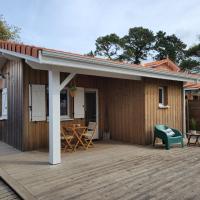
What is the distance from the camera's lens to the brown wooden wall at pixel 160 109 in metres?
8.05

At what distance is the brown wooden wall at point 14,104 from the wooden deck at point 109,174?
840 mm

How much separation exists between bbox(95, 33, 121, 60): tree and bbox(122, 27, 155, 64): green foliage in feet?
6.07

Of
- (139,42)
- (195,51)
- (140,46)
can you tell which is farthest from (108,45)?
(195,51)

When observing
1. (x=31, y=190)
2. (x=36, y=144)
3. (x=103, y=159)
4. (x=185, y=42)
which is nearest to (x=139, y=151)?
(x=103, y=159)

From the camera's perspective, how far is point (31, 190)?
156 inches

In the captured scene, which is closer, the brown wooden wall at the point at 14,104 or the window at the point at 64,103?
the brown wooden wall at the point at 14,104

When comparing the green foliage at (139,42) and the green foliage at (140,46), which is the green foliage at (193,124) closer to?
the green foliage at (140,46)

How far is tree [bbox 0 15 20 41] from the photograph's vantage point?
21347mm

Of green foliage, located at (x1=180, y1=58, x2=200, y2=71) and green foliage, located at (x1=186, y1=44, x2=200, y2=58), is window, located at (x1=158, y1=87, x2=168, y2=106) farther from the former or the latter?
green foliage, located at (x1=180, y1=58, x2=200, y2=71)

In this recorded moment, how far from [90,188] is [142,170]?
148cm

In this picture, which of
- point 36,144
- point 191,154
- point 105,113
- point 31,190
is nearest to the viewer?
point 31,190

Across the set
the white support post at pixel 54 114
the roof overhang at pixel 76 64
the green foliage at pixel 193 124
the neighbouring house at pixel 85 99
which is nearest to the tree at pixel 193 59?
the green foliage at pixel 193 124

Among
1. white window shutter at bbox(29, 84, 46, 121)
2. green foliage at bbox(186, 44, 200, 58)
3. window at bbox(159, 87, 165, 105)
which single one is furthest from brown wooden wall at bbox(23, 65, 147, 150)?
green foliage at bbox(186, 44, 200, 58)

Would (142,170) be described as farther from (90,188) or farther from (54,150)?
(54,150)
